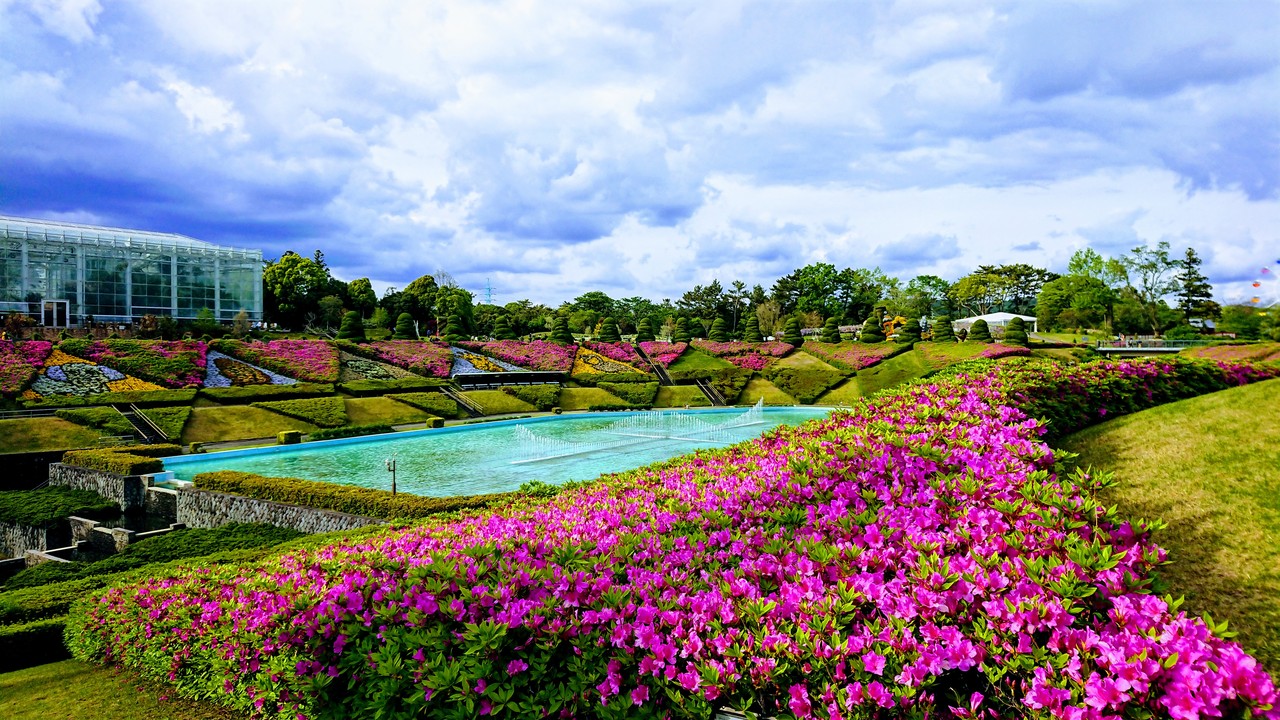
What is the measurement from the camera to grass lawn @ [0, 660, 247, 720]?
4012 millimetres

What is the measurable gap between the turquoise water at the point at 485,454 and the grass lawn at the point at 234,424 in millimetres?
2694

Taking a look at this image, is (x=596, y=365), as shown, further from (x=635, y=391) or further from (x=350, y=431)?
(x=350, y=431)

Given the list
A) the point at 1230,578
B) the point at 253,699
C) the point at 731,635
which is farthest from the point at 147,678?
the point at 1230,578

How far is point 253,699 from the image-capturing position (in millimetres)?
3629

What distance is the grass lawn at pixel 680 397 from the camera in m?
31.6

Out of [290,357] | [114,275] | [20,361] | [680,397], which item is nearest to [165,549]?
[20,361]

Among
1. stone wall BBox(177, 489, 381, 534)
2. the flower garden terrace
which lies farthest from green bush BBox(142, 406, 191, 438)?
the flower garden terrace

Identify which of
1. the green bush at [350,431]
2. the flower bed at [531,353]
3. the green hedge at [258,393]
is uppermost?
the flower bed at [531,353]

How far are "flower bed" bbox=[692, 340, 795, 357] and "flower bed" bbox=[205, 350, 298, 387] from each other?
24.1m

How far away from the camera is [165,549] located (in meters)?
9.70

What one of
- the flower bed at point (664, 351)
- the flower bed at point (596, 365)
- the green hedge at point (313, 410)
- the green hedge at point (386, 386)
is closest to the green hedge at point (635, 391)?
the flower bed at point (596, 365)

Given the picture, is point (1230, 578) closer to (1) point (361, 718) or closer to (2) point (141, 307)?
(1) point (361, 718)

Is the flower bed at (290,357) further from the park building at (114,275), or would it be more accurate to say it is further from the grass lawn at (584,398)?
the park building at (114,275)

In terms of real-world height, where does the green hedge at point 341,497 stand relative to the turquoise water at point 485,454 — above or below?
above
